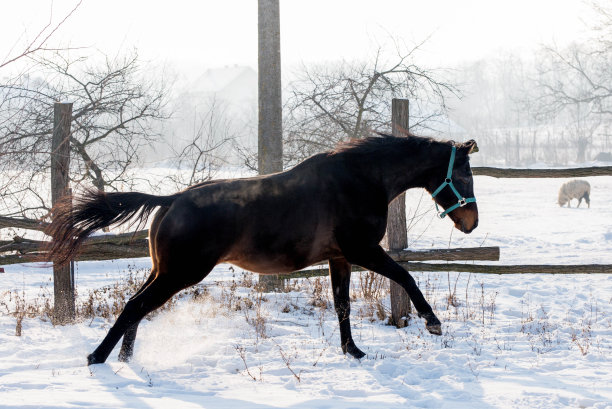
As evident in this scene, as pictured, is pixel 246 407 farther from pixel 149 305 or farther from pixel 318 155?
pixel 318 155

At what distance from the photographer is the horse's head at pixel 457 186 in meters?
5.04

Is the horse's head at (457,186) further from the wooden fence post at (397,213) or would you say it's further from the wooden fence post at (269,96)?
the wooden fence post at (269,96)

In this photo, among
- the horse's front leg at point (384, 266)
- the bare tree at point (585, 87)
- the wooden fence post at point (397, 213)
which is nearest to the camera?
the horse's front leg at point (384, 266)

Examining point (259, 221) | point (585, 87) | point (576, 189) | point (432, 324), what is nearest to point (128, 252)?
point (259, 221)

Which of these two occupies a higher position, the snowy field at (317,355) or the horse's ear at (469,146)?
the horse's ear at (469,146)

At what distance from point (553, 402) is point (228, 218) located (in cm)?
252

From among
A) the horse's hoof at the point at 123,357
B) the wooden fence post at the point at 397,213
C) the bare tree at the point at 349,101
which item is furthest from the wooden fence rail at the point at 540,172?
the horse's hoof at the point at 123,357

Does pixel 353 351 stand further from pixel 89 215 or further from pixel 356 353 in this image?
pixel 89 215

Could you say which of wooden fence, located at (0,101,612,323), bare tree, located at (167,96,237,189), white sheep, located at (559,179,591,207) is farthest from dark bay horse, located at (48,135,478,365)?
white sheep, located at (559,179,591,207)

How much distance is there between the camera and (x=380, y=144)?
5.10 meters

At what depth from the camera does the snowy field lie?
3781 millimetres

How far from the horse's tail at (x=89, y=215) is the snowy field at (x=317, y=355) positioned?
937 mm

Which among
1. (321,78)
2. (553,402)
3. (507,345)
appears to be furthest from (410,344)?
(321,78)

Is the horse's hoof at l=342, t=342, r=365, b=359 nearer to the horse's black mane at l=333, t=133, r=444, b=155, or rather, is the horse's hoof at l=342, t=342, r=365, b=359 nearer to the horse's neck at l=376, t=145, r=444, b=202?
the horse's neck at l=376, t=145, r=444, b=202
